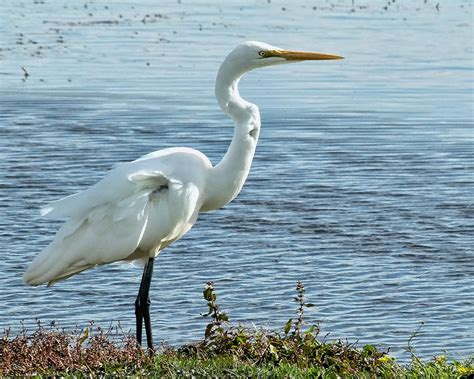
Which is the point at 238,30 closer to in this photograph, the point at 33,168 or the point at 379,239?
the point at 33,168

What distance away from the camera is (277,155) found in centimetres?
1334

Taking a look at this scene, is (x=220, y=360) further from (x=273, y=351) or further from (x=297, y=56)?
(x=297, y=56)

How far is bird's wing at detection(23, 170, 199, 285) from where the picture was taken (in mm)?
6910

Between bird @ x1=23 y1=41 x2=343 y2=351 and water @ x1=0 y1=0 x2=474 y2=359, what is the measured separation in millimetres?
1256

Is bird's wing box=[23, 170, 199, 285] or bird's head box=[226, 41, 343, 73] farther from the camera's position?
bird's head box=[226, 41, 343, 73]

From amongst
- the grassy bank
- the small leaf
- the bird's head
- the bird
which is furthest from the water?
the bird's head

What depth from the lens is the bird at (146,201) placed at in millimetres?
6918

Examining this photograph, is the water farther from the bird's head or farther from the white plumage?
the bird's head

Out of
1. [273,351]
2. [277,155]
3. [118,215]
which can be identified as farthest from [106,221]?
[277,155]

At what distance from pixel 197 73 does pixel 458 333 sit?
999 centimetres

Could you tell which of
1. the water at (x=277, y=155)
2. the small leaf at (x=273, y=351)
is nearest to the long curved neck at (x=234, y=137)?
the water at (x=277, y=155)

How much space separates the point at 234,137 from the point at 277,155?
605 cm

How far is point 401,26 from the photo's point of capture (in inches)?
857

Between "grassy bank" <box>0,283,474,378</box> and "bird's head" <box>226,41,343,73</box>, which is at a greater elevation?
"bird's head" <box>226,41,343,73</box>
